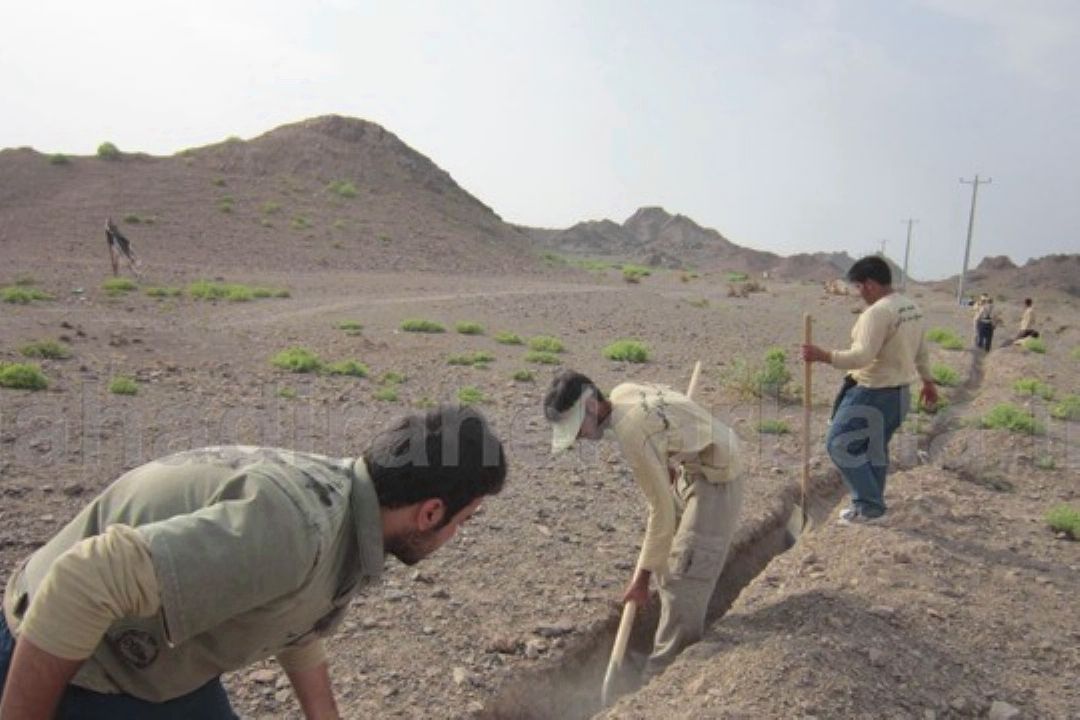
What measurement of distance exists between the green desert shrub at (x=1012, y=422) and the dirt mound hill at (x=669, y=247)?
54.4m

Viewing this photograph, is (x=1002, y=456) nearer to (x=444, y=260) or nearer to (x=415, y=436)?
(x=415, y=436)

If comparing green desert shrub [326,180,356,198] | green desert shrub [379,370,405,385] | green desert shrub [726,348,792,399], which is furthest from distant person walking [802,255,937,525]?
green desert shrub [326,180,356,198]

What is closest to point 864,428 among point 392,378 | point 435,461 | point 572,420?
point 572,420

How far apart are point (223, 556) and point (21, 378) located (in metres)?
7.82

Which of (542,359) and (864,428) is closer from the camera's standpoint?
(864,428)

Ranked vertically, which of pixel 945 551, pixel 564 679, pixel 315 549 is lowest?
pixel 564 679

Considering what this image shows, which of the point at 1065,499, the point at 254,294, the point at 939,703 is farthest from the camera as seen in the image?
the point at 254,294

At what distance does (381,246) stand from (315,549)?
31917 mm

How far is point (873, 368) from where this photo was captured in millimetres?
5594

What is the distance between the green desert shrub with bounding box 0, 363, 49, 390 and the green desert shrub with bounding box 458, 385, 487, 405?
12.8 ft

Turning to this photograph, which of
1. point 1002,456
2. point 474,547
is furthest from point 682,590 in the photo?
point 1002,456

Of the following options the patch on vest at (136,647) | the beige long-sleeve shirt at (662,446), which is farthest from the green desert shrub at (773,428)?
the patch on vest at (136,647)

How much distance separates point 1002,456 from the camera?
8383 mm

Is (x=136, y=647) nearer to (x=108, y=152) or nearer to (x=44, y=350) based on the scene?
(x=44, y=350)
